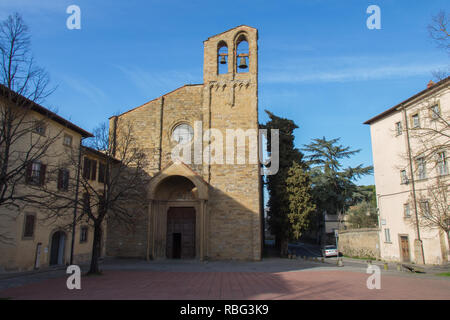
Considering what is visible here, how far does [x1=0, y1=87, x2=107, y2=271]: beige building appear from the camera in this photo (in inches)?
596

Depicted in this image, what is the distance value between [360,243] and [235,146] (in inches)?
660

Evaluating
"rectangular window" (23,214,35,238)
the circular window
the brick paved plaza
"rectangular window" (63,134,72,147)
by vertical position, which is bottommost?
the brick paved plaza

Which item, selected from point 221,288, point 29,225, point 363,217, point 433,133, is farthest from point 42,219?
point 363,217

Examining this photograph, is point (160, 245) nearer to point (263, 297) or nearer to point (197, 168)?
point (197, 168)

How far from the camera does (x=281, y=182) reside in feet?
91.8

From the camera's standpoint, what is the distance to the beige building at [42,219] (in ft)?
49.7

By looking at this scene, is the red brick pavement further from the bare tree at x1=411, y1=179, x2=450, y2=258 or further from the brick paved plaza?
the bare tree at x1=411, y1=179, x2=450, y2=258

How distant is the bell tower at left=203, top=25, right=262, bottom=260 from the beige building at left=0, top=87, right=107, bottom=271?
8887mm

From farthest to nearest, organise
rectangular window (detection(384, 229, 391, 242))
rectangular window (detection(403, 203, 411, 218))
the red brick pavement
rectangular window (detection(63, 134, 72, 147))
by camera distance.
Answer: rectangular window (detection(384, 229, 391, 242)) < rectangular window (detection(403, 203, 411, 218)) < rectangular window (detection(63, 134, 72, 147)) < the red brick pavement

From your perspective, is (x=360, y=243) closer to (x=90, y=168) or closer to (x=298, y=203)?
(x=298, y=203)

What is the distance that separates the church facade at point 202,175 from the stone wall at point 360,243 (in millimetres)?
12101

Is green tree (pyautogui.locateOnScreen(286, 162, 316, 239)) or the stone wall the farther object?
the stone wall

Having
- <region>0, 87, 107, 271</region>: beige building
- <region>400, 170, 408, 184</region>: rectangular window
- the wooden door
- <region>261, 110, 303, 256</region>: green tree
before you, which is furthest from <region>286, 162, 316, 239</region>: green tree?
<region>0, 87, 107, 271</region>: beige building

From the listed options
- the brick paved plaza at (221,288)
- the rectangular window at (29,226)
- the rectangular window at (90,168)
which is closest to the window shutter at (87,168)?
the rectangular window at (90,168)
